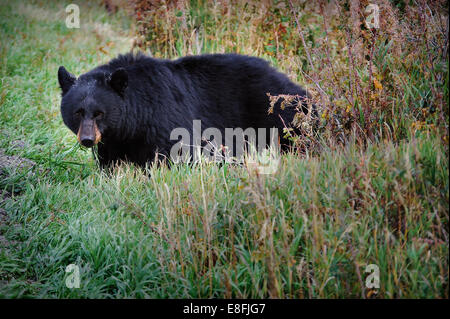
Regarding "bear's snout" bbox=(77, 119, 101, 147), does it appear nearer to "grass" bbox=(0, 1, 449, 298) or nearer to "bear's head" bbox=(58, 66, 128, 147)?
"bear's head" bbox=(58, 66, 128, 147)

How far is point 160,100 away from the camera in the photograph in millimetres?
5297

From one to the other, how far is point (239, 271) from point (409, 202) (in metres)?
1.16

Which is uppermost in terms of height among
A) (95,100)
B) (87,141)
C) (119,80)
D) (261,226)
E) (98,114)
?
(119,80)

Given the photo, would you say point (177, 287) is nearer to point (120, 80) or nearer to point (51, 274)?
point (51, 274)

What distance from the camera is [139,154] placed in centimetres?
524

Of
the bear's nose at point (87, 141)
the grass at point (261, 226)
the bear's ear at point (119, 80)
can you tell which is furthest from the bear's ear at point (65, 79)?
the grass at point (261, 226)

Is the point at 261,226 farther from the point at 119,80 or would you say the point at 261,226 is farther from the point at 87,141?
the point at 119,80

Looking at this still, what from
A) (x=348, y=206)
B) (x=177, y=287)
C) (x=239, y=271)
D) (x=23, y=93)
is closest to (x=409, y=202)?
(x=348, y=206)

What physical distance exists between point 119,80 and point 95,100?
12.4 inches

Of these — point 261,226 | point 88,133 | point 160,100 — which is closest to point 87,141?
point 88,133

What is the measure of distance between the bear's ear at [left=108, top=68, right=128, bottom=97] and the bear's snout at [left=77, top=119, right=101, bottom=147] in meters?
0.43

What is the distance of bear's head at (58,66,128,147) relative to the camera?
4.86m

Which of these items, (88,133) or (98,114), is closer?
(88,133)

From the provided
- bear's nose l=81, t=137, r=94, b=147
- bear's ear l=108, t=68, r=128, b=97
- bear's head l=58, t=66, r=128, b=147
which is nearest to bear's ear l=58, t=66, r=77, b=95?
bear's head l=58, t=66, r=128, b=147
